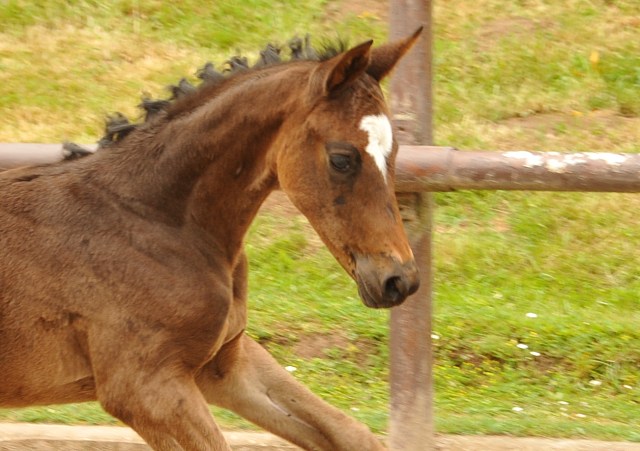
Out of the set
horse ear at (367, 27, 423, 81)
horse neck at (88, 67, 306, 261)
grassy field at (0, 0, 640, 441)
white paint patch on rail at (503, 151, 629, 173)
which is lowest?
grassy field at (0, 0, 640, 441)

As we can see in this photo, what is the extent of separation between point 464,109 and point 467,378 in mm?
2923

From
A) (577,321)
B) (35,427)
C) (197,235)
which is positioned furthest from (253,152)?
(577,321)

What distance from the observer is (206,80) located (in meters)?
2.99

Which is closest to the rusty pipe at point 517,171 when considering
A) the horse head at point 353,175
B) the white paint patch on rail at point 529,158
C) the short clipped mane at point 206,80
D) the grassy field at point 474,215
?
the white paint patch on rail at point 529,158

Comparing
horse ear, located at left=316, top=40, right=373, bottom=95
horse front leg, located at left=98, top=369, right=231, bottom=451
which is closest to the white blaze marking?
horse ear, located at left=316, top=40, right=373, bottom=95

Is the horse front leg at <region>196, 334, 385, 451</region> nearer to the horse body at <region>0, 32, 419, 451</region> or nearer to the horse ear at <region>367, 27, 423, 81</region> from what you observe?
the horse body at <region>0, 32, 419, 451</region>

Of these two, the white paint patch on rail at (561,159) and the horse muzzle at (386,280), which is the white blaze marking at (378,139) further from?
the white paint patch on rail at (561,159)

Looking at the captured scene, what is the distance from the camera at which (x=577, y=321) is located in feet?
15.6

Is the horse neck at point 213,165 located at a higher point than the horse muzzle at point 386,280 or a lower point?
higher

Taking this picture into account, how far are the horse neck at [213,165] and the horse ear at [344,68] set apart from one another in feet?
0.61

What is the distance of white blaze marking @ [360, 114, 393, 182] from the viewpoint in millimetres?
2496

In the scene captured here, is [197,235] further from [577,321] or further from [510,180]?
[577,321]

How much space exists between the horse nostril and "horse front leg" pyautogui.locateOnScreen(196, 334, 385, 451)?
81 cm

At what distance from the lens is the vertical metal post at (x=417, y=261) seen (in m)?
3.42
